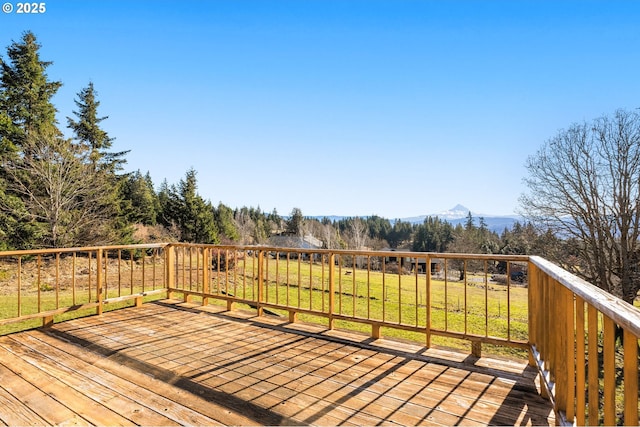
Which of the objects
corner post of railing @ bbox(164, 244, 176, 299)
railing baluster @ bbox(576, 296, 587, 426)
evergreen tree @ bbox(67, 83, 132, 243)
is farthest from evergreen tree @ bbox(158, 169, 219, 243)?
railing baluster @ bbox(576, 296, 587, 426)

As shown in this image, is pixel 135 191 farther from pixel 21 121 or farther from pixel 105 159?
pixel 21 121

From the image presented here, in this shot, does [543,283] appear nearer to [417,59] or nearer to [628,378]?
[628,378]

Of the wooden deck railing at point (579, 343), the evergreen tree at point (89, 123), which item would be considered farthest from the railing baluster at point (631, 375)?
the evergreen tree at point (89, 123)

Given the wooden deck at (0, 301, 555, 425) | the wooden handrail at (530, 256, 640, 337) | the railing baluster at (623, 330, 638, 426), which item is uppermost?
the wooden handrail at (530, 256, 640, 337)

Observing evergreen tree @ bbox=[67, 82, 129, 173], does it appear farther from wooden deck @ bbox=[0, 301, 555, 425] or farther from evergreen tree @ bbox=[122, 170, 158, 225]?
wooden deck @ bbox=[0, 301, 555, 425]

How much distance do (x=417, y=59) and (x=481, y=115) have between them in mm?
6697

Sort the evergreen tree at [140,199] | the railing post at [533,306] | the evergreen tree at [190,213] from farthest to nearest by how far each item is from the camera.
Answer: the evergreen tree at [190,213] < the evergreen tree at [140,199] < the railing post at [533,306]

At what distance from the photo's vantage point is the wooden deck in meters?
2.18

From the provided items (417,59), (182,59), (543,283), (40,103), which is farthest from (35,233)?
(543,283)

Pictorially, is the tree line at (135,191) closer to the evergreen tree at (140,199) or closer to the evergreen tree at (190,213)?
the evergreen tree at (190,213)

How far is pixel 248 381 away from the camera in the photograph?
8.77 feet

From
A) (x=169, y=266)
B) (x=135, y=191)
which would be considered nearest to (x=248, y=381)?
(x=169, y=266)

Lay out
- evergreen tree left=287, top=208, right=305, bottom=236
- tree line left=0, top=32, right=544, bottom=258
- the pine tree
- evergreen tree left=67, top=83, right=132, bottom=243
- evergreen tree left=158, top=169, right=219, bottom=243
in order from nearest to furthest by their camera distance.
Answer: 1. the pine tree
2. tree line left=0, top=32, right=544, bottom=258
3. evergreen tree left=67, top=83, right=132, bottom=243
4. evergreen tree left=158, top=169, right=219, bottom=243
5. evergreen tree left=287, top=208, right=305, bottom=236

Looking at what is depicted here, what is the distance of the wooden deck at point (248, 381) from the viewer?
2180 millimetres
